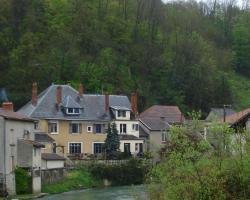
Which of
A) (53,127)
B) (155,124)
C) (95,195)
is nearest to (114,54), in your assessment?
(155,124)

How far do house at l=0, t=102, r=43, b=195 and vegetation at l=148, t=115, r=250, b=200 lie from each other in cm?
3013

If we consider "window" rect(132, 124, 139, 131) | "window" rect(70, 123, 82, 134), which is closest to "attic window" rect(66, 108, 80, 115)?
"window" rect(70, 123, 82, 134)

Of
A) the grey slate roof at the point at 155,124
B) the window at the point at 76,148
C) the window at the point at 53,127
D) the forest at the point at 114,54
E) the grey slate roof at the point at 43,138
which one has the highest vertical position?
the forest at the point at 114,54

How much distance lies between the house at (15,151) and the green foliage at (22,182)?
1.36 ft

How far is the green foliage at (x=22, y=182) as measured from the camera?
176 feet

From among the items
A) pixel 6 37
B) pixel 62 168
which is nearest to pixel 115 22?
pixel 6 37

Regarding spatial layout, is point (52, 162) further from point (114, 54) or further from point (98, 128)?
point (114, 54)

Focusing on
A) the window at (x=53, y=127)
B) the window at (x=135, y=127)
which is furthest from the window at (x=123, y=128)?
the window at (x=53, y=127)

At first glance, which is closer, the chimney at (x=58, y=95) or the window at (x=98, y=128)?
the chimney at (x=58, y=95)

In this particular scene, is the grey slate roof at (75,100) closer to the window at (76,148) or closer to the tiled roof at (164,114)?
the window at (76,148)

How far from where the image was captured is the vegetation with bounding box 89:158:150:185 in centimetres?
6856

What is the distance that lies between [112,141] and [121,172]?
9407 millimetres

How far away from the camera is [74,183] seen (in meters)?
63.7

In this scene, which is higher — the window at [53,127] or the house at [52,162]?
the window at [53,127]
